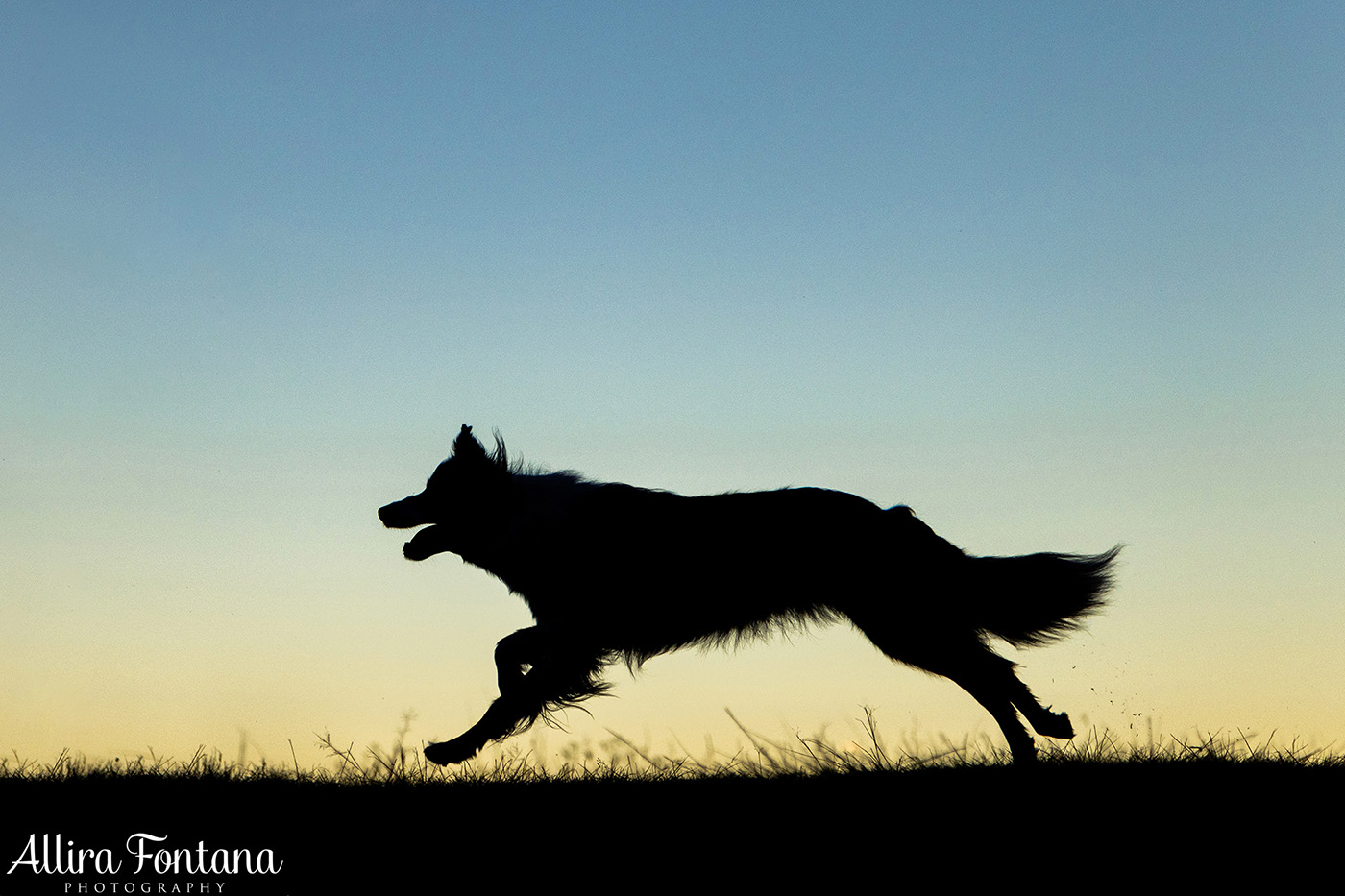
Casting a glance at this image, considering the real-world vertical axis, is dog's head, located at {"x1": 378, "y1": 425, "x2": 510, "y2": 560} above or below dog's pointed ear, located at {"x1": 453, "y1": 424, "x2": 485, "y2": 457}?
below

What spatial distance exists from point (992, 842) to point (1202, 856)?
0.75 meters

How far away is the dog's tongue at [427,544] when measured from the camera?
333 inches

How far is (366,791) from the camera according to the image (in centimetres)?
583

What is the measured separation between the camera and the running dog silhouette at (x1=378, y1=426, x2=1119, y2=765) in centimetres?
761

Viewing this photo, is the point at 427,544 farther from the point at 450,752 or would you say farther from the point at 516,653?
the point at 450,752

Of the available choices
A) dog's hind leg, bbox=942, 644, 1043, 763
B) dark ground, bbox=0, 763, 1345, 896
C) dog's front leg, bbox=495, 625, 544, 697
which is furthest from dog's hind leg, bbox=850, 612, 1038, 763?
dog's front leg, bbox=495, 625, 544, 697

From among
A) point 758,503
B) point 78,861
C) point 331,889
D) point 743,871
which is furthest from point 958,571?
point 78,861

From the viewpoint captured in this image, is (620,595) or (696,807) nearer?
(696,807)

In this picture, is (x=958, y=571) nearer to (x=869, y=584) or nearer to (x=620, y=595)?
(x=869, y=584)

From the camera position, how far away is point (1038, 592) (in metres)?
7.91

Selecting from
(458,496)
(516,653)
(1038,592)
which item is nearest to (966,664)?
(1038,592)

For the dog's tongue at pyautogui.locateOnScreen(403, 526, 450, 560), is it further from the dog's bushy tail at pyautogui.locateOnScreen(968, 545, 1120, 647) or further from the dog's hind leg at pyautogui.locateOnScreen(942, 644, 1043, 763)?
the dog's bushy tail at pyautogui.locateOnScreen(968, 545, 1120, 647)

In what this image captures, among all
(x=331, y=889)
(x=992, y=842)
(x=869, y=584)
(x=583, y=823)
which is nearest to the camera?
(x=331, y=889)

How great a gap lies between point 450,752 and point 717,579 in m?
2.12
